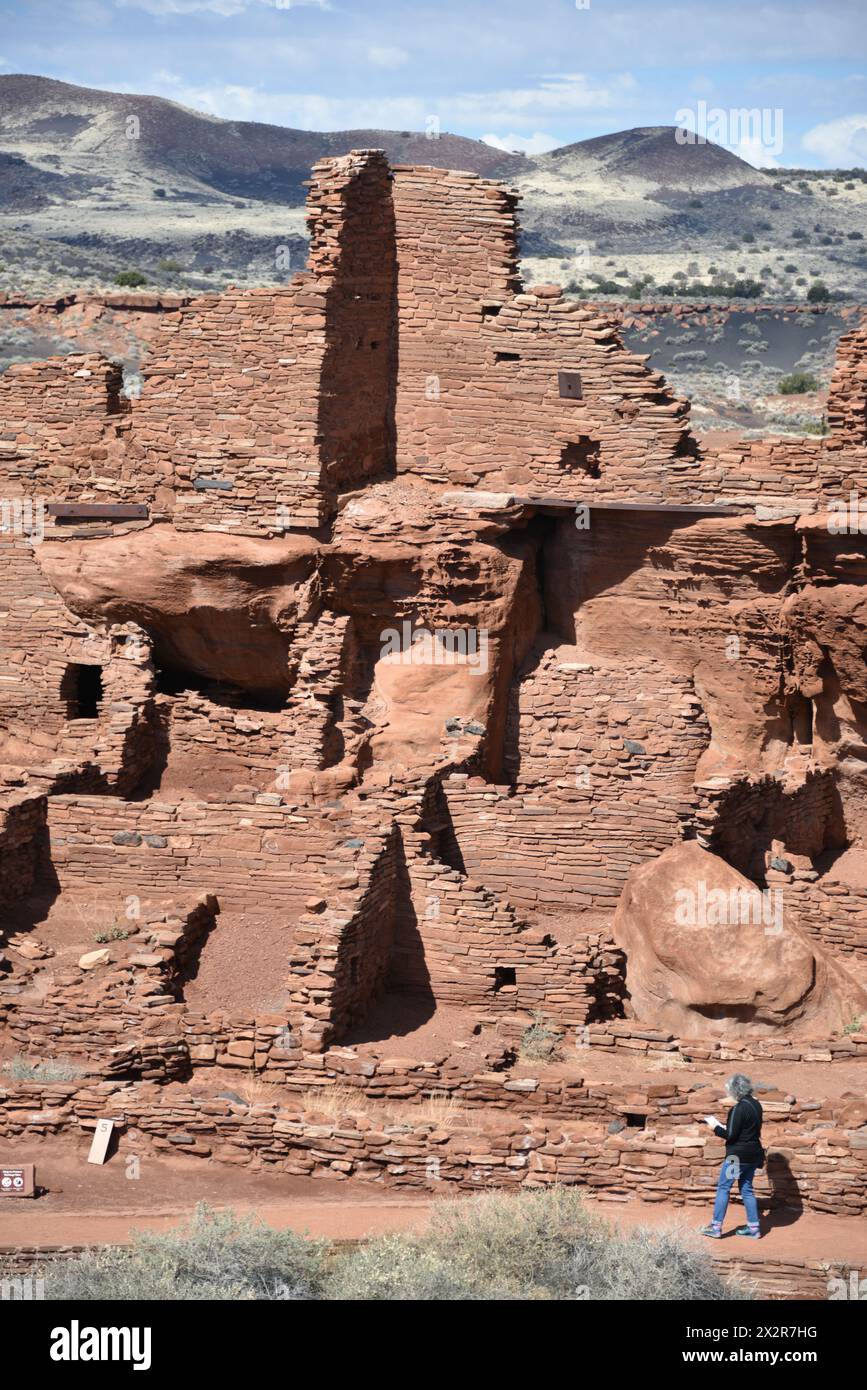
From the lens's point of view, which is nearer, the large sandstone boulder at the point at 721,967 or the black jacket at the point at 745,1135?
the black jacket at the point at 745,1135

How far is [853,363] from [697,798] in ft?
16.1

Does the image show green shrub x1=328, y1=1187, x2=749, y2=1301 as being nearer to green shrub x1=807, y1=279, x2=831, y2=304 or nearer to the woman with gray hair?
the woman with gray hair

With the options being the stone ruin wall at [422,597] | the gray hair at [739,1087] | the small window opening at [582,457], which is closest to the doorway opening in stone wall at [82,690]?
the stone ruin wall at [422,597]

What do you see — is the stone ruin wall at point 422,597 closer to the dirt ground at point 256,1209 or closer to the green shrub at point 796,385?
the dirt ground at point 256,1209

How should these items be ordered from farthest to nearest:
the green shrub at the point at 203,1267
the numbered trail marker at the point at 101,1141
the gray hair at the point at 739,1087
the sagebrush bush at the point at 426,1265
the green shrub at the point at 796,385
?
the green shrub at the point at 796,385, the numbered trail marker at the point at 101,1141, the gray hair at the point at 739,1087, the sagebrush bush at the point at 426,1265, the green shrub at the point at 203,1267

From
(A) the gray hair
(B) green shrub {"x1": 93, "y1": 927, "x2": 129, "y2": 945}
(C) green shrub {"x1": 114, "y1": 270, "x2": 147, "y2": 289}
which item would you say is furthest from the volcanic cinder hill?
(A) the gray hair

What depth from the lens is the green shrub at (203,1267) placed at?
42.9ft

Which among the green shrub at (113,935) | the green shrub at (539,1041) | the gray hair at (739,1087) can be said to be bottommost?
the green shrub at (539,1041)

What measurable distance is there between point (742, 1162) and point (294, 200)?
76862 millimetres

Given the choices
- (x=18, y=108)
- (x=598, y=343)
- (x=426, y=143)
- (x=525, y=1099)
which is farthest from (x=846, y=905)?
(x=18, y=108)

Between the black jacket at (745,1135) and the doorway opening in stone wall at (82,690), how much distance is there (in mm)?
9211

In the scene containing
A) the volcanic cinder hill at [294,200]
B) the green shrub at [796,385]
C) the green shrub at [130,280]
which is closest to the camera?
the green shrub at [796,385]

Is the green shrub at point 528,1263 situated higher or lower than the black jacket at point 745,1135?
lower

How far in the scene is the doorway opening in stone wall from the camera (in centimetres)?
2133
